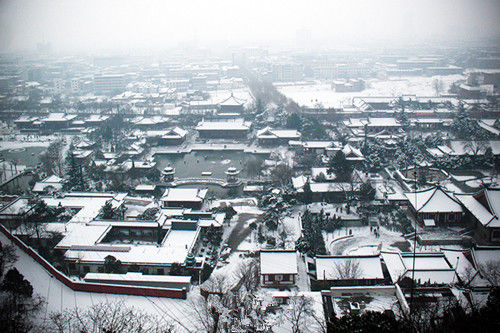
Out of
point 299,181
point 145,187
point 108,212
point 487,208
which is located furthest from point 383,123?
point 108,212

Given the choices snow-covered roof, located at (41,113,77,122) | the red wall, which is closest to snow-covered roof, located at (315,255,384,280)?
the red wall

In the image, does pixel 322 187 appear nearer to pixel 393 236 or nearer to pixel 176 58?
pixel 393 236

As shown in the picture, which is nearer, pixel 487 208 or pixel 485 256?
pixel 485 256

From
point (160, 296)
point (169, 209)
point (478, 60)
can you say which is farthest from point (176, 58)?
point (160, 296)

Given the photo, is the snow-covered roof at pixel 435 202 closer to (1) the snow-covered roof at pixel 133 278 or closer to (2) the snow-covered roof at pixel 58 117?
(1) the snow-covered roof at pixel 133 278

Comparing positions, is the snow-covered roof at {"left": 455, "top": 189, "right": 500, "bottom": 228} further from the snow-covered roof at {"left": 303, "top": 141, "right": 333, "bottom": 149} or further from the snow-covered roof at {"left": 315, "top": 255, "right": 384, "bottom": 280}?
the snow-covered roof at {"left": 303, "top": 141, "right": 333, "bottom": 149}

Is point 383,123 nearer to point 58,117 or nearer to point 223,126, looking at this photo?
point 223,126
